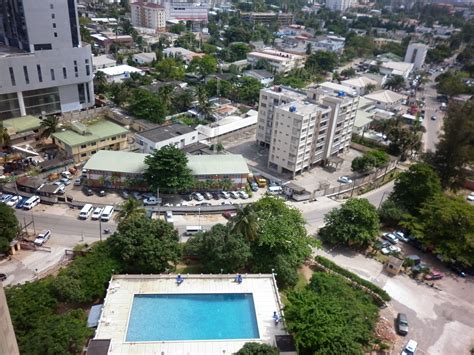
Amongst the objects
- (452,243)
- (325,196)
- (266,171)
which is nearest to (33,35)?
(266,171)

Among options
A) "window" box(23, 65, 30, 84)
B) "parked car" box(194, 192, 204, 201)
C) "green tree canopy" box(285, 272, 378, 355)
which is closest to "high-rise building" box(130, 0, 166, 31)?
"window" box(23, 65, 30, 84)

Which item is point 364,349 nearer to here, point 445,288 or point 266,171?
point 445,288

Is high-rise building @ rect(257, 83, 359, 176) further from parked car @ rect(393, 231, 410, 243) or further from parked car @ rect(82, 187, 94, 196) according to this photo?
parked car @ rect(82, 187, 94, 196)

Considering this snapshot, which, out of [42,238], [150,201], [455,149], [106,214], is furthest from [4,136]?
[455,149]

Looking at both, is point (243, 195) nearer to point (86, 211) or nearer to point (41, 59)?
point (86, 211)

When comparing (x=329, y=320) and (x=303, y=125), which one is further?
(x=303, y=125)
